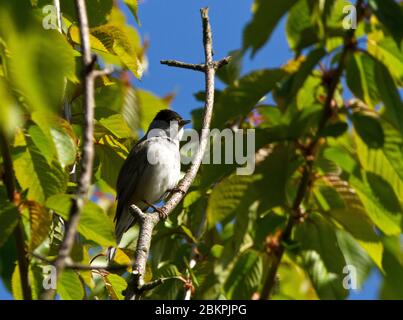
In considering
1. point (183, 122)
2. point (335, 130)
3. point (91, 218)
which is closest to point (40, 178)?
point (91, 218)

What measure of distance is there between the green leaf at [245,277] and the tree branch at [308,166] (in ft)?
0.56

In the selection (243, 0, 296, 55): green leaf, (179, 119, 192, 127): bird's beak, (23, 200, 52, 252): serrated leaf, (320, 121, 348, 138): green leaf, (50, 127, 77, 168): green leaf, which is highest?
(179, 119, 192, 127): bird's beak

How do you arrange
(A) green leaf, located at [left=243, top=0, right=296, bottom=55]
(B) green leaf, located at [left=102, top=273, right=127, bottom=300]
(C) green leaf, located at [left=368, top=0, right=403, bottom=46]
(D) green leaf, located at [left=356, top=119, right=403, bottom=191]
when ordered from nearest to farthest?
(A) green leaf, located at [left=243, top=0, right=296, bottom=55]
(C) green leaf, located at [left=368, top=0, right=403, bottom=46]
(D) green leaf, located at [left=356, top=119, right=403, bottom=191]
(B) green leaf, located at [left=102, top=273, right=127, bottom=300]

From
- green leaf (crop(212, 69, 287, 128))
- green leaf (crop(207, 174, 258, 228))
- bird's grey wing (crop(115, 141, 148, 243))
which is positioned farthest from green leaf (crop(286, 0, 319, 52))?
bird's grey wing (crop(115, 141, 148, 243))

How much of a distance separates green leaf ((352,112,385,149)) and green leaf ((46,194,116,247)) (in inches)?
44.0

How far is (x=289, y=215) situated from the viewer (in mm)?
2736

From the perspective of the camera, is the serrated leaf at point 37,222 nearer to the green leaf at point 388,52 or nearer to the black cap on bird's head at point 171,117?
the green leaf at point 388,52

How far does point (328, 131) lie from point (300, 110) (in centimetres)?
24

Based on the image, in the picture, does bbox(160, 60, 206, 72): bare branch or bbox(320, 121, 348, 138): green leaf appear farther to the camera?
bbox(160, 60, 206, 72): bare branch

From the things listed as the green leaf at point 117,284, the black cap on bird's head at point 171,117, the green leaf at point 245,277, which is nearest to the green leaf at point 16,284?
the green leaf at point 117,284

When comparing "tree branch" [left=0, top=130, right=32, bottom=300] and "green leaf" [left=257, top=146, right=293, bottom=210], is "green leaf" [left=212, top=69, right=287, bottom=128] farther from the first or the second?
"tree branch" [left=0, top=130, right=32, bottom=300]

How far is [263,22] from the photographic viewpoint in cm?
217

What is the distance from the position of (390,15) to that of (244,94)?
2.23ft

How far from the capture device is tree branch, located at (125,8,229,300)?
A: 2.36 meters
